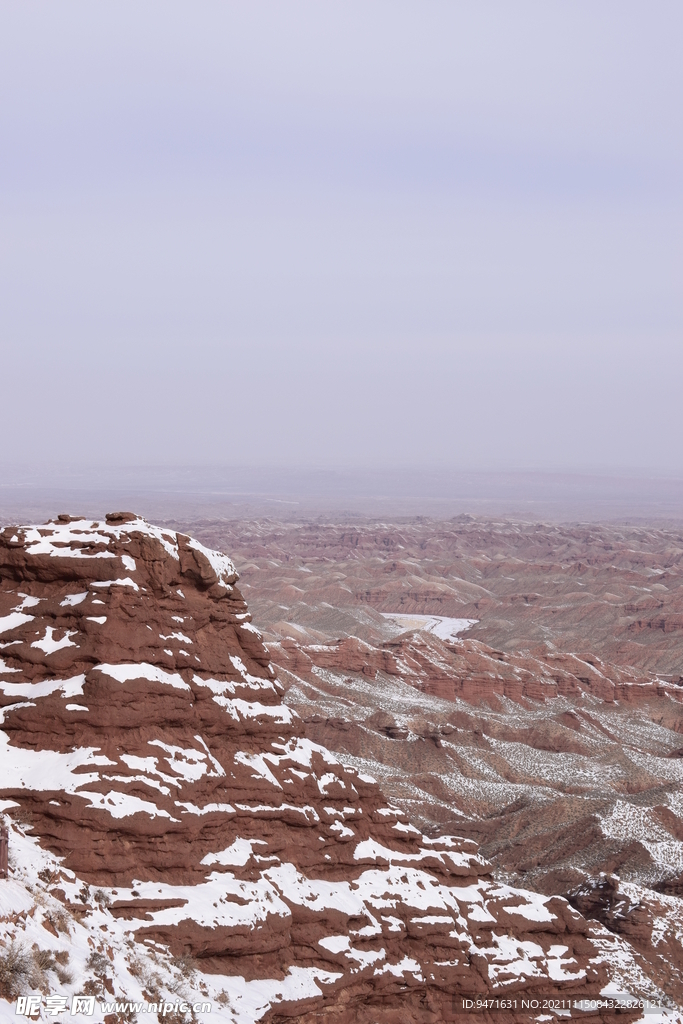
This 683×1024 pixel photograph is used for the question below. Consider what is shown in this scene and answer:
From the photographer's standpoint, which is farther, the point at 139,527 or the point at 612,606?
the point at 612,606

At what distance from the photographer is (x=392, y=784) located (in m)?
72.1

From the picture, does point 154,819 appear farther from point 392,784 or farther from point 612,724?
point 612,724

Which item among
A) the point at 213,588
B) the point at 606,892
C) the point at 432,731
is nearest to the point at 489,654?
the point at 432,731

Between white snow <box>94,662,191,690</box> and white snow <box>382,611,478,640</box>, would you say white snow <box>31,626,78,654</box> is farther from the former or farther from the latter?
white snow <box>382,611,478,640</box>

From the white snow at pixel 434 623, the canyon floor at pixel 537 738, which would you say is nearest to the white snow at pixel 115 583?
the canyon floor at pixel 537 738

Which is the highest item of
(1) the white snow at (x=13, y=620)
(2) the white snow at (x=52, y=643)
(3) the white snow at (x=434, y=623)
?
(1) the white snow at (x=13, y=620)

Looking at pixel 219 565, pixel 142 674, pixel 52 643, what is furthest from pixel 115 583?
pixel 219 565

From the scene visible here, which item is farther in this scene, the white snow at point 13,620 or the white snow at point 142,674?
the white snow at point 13,620

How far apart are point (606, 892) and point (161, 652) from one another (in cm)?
2788

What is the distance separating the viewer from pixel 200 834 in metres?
26.2

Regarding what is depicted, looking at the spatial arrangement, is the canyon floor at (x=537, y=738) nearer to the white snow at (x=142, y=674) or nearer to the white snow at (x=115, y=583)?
the white snow at (x=142, y=674)

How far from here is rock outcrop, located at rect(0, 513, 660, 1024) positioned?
2364 cm

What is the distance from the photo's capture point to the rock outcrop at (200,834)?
77.6ft

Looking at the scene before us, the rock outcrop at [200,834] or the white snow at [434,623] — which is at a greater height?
the rock outcrop at [200,834]
